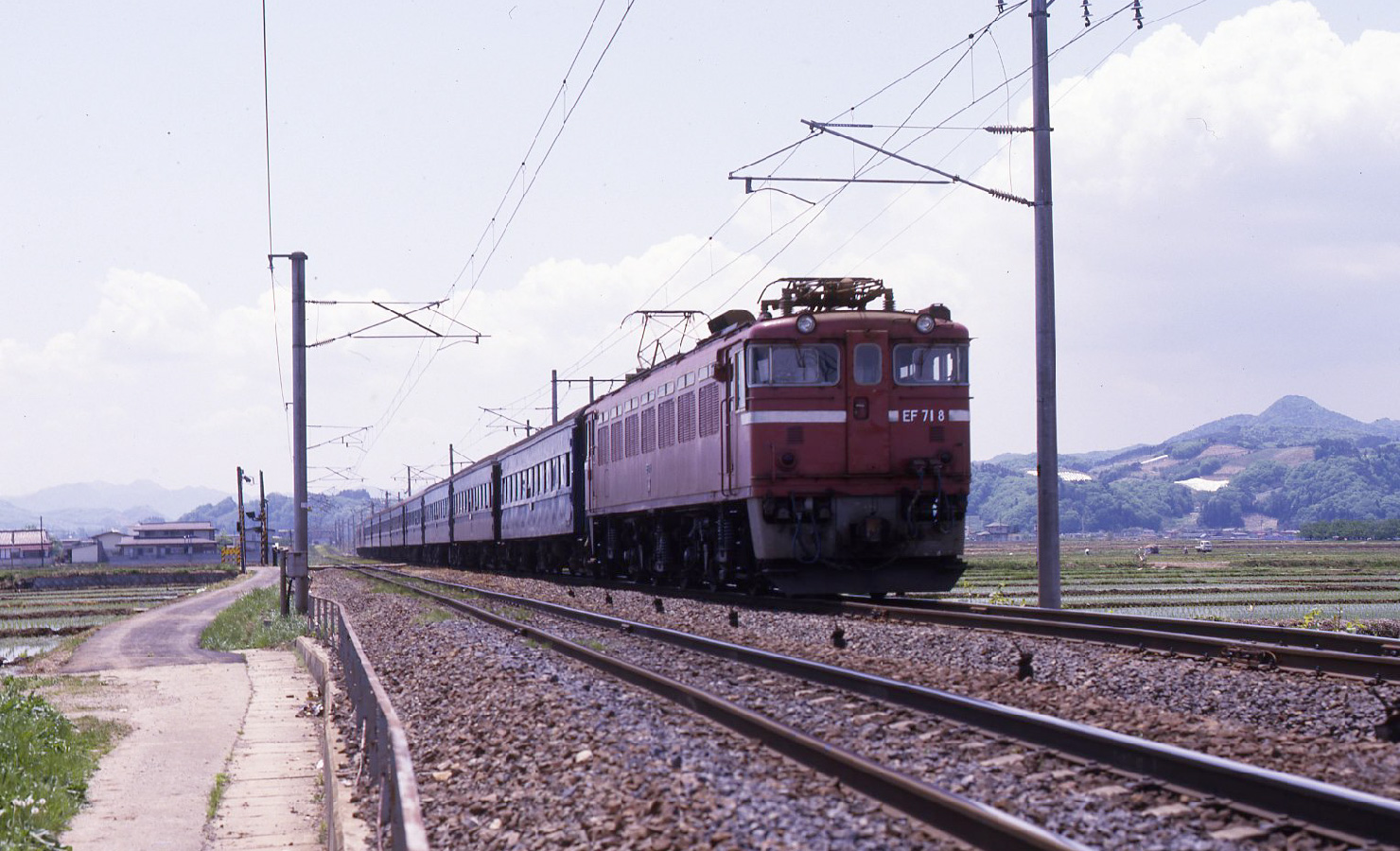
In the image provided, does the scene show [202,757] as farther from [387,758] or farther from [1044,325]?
[1044,325]

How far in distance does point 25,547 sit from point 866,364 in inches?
6546

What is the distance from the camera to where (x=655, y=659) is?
12688 millimetres

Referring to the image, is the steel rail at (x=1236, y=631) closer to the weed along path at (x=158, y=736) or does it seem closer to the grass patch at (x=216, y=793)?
the grass patch at (x=216, y=793)

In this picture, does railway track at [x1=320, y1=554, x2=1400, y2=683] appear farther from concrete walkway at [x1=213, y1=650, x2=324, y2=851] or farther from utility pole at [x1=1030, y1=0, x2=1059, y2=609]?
concrete walkway at [x1=213, y1=650, x2=324, y2=851]

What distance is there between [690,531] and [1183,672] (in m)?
13.2

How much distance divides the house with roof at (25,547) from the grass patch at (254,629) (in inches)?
5406

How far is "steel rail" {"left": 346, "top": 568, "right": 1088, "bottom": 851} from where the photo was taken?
527 cm

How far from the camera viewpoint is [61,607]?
60531 millimetres

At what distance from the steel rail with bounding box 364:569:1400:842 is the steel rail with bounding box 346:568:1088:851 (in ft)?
3.38

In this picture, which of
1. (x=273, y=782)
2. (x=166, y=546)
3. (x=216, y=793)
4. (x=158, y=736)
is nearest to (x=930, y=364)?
(x=273, y=782)

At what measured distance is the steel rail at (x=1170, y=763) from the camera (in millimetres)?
5375

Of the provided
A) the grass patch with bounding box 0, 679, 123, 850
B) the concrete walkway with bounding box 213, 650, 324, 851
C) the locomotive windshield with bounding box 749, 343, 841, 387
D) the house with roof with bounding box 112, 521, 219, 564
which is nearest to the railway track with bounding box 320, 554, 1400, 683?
the locomotive windshield with bounding box 749, 343, 841, 387

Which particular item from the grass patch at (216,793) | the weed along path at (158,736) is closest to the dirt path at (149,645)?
the weed along path at (158,736)

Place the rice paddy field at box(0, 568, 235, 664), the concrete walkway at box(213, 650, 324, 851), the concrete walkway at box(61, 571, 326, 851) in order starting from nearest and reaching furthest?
the concrete walkway at box(213, 650, 324, 851) → the concrete walkway at box(61, 571, 326, 851) → the rice paddy field at box(0, 568, 235, 664)
